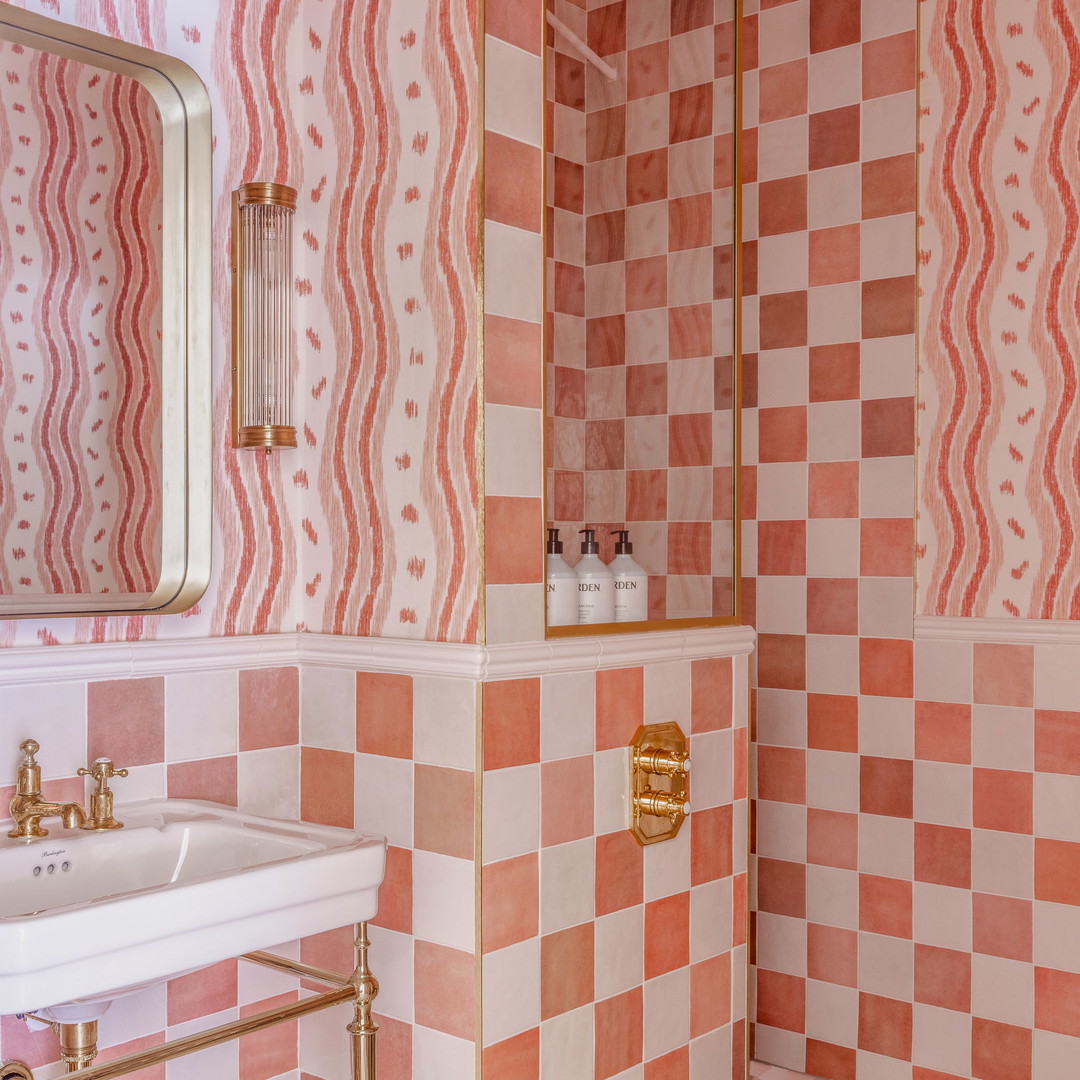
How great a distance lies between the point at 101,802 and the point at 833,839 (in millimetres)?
1492

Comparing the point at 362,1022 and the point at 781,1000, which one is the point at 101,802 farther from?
the point at 781,1000

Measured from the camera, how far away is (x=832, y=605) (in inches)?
91.3

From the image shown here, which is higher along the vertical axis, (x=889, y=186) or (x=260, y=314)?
(x=889, y=186)

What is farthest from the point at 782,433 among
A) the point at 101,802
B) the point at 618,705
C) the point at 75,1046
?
the point at 75,1046

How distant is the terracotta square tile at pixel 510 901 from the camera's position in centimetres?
148

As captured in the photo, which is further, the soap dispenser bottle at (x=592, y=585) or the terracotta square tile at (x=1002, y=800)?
the terracotta square tile at (x=1002, y=800)

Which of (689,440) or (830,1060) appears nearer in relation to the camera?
(689,440)

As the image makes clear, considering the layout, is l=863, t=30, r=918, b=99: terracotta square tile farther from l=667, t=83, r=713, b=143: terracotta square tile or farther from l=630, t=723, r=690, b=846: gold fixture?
l=630, t=723, r=690, b=846: gold fixture

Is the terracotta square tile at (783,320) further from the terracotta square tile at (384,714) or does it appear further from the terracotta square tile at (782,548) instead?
the terracotta square tile at (384,714)

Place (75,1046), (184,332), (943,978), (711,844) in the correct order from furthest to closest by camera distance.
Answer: (943,978) → (711,844) → (184,332) → (75,1046)

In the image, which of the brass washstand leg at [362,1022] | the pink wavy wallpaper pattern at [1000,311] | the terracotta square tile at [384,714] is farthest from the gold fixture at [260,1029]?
the pink wavy wallpaper pattern at [1000,311]

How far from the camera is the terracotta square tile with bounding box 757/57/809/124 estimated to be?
2375mm

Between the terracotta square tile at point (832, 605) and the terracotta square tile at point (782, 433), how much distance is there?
0.27 m

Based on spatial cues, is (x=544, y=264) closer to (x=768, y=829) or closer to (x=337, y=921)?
(x=337, y=921)
